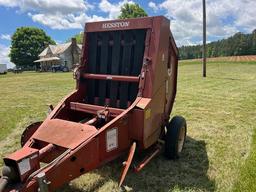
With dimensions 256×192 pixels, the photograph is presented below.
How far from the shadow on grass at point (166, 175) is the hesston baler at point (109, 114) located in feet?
0.61

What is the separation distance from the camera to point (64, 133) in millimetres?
3369

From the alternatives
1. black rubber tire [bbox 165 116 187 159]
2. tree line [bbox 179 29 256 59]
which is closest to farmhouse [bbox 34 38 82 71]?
tree line [bbox 179 29 256 59]

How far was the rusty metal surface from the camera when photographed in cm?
319

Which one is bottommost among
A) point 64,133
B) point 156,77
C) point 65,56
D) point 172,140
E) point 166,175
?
point 166,175

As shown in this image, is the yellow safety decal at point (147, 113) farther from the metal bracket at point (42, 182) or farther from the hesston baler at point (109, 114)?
the metal bracket at point (42, 182)

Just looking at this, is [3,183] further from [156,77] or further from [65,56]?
[65,56]

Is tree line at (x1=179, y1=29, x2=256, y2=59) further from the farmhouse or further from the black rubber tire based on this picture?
the black rubber tire

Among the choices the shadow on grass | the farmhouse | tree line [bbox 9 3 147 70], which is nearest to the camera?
the shadow on grass

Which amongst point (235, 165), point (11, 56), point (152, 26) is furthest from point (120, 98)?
point (11, 56)

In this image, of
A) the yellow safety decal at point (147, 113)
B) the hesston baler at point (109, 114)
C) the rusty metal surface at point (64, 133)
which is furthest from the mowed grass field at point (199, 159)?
the yellow safety decal at point (147, 113)

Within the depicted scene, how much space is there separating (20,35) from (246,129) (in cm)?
6828

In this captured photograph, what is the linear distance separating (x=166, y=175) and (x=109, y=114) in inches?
45.6

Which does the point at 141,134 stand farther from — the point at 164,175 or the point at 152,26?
the point at 152,26

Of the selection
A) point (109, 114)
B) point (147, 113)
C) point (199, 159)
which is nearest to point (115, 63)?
point (109, 114)
